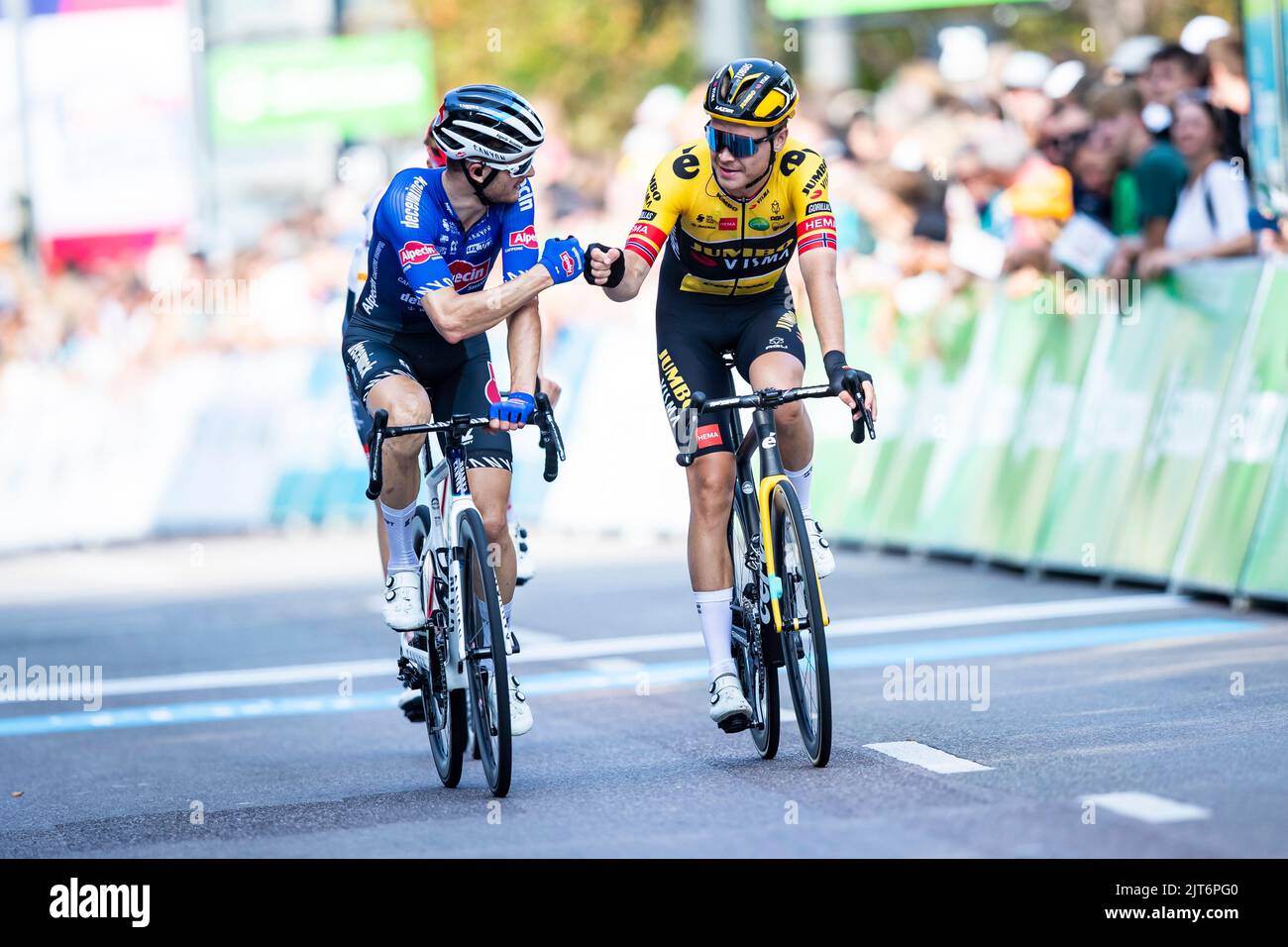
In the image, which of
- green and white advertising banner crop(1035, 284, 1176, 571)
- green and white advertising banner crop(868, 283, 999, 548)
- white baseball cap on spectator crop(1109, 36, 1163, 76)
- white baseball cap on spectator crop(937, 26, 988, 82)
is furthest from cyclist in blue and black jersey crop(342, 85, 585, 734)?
white baseball cap on spectator crop(937, 26, 988, 82)

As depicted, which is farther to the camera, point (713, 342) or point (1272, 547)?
point (1272, 547)

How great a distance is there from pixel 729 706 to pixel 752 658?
21cm

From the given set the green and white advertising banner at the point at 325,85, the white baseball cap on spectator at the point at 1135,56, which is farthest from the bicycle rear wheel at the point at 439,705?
the green and white advertising banner at the point at 325,85

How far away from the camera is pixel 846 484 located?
17.5m

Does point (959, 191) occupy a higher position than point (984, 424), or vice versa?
point (959, 191)

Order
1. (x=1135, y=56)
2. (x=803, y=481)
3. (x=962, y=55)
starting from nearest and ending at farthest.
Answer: (x=803, y=481) < (x=1135, y=56) < (x=962, y=55)

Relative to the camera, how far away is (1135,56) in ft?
52.5

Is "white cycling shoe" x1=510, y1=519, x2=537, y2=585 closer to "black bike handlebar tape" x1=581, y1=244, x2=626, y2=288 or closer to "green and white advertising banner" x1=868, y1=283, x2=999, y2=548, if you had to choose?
"black bike handlebar tape" x1=581, y1=244, x2=626, y2=288

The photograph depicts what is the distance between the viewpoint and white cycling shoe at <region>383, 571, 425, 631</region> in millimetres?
8391

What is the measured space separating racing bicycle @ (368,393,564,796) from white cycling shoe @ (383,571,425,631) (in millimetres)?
30

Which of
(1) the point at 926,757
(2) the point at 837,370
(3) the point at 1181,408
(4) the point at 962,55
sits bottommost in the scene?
(1) the point at 926,757

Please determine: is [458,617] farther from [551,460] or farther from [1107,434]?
[1107,434]
